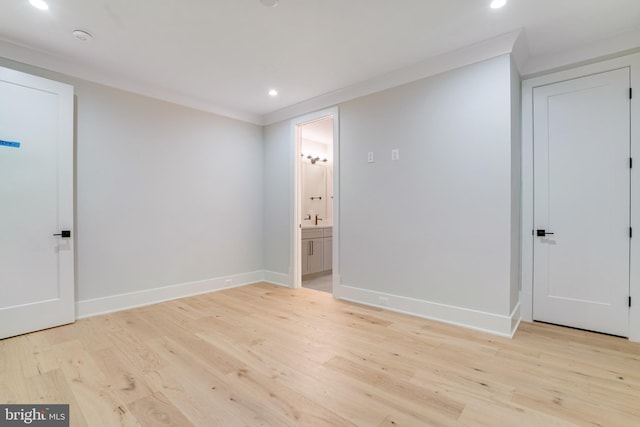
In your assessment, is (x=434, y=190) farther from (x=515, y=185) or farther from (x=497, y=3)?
(x=497, y=3)

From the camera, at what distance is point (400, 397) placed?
184 cm

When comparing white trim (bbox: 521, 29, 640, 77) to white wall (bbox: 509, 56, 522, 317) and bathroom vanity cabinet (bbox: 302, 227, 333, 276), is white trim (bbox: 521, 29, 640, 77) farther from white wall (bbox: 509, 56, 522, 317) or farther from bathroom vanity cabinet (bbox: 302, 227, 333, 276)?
bathroom vanity cabinet (bbox: 302, 227, 333, 276)

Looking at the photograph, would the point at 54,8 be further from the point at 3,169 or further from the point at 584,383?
the point at 584,383

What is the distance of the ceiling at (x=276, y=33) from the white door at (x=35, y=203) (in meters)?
0.44

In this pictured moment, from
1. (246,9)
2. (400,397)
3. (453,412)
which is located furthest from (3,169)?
(453,412)

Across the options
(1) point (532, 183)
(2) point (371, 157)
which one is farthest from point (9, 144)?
(1) point (532, 183)

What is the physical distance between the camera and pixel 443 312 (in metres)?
3.09

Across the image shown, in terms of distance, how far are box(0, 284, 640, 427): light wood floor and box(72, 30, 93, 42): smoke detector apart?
8.80ft

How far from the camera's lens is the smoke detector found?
259cm

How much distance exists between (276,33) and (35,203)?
2.77 meters

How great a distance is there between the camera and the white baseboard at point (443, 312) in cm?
277

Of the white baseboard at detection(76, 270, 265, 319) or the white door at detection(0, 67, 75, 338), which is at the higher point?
the white door at detection(0, 67, 75, 338)

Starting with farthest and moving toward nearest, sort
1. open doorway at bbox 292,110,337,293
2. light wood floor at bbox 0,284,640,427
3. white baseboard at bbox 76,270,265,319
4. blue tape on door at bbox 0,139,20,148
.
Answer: open doorway at bbox 292,110,337,293
white baseboard at bbox 76,270,265,319
blue tape on door at bbox 0,139,20,148
light wood floor at bbox 0,284,640,427

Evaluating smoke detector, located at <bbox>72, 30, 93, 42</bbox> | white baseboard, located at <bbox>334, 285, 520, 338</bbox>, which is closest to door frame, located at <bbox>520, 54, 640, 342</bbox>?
white baseboard, located at <bbox>334, 285, 520, 338</bbox>
